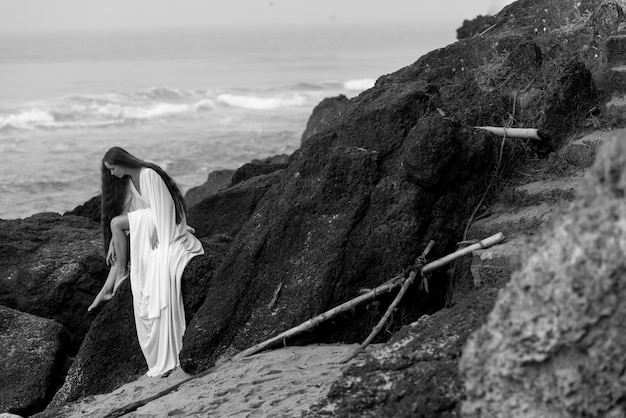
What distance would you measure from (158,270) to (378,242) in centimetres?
184

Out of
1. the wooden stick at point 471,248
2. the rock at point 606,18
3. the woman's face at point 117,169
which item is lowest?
the wooden stick at point 471,248

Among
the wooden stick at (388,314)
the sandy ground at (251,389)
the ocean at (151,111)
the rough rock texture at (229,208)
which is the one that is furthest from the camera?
the ocean at (151,111)

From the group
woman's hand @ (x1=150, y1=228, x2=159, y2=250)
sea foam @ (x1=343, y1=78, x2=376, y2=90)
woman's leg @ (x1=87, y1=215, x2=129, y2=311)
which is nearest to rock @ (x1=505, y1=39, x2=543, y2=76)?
woman's hand @ (x1=150, y1=228, x2=159, y2=250)

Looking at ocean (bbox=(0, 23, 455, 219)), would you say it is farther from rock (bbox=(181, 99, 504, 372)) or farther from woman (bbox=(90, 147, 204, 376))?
rock (bbox=(181, 99, 504, 372))

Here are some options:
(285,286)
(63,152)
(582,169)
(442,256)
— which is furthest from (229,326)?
(63,152)

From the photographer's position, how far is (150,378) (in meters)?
6.87

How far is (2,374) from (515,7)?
5.73m

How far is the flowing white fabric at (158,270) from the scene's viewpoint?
7.07m

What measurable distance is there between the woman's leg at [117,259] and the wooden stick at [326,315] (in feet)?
6.28

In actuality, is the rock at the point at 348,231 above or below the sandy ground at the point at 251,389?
above

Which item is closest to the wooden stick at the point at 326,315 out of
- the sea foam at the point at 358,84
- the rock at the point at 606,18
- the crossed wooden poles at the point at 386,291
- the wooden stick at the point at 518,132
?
the crossed wooden poles at the point at 386,291

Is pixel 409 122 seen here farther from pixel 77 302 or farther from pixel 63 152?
pixel 63 152

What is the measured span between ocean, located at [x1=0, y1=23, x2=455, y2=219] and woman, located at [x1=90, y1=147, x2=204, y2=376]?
1158cm

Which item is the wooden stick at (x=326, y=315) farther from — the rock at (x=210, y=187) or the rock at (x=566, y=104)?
the rock at (x=210, y=187)
